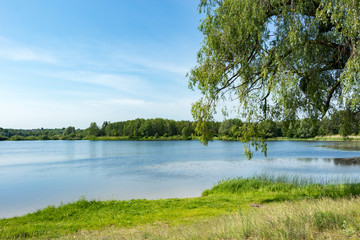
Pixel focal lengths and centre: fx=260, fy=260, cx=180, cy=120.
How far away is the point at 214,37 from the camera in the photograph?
941 centimetres

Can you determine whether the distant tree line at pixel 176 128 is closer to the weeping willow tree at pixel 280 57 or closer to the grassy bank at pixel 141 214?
the weeping willow tree at pixel 280 57

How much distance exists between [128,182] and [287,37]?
1356 cm

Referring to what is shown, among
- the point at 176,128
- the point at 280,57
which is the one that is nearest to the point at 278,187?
the point at 280,57

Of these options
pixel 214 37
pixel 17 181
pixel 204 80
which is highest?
pixel 214 37

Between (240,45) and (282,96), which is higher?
(240,45)

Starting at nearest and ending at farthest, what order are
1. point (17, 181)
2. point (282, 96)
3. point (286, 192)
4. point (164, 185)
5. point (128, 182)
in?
point (282, 96) → point (286, 192) → point (164, 185) → point (128, 182) → point (17, 181)

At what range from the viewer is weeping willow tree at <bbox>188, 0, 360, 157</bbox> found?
7.19 m

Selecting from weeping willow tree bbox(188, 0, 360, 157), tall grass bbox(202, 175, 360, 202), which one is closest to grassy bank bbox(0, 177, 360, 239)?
tall grass bbox(202, 175, 360, 202)

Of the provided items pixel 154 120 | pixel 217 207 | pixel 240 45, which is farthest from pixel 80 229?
pixel 154 120

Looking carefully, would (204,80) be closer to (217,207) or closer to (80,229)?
(217,207)

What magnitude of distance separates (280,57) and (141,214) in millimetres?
6869

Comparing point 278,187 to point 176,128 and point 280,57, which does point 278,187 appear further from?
point 176,128

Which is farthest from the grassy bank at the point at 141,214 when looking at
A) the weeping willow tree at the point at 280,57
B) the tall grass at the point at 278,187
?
the weeping willow tree at the point at 280,57

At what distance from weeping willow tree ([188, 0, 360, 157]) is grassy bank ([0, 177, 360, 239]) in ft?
7.91
